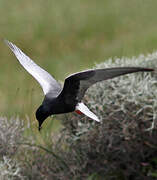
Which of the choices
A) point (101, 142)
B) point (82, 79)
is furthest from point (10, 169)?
point (82, 79)

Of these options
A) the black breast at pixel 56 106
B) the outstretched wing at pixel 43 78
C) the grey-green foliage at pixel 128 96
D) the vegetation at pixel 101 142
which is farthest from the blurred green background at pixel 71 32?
the black breast at pixel 56 106

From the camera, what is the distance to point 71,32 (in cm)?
891

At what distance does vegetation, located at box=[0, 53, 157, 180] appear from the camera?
13.1 feet

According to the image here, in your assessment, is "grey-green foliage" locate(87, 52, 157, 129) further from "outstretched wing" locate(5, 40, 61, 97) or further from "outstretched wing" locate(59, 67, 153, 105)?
"outstretched wing" locate(59, 67, 153, 105)

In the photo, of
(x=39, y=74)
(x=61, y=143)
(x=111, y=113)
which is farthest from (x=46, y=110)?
(x=61, y=143)

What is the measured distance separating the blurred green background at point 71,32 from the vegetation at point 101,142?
9.63ft

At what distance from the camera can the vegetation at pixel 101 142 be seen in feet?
13.1

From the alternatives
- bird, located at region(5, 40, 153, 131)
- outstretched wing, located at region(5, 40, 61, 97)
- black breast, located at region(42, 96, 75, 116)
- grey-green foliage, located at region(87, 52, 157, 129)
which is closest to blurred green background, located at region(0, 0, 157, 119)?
grey-green foliage, located at region(87, 52, 157, 129)

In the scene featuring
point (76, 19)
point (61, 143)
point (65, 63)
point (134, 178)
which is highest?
point (76, 19)

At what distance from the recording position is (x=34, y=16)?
9438 millimetres

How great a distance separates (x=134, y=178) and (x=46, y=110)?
46.8 inches

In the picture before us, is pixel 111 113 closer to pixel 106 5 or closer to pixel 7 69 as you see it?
pixel 7 69

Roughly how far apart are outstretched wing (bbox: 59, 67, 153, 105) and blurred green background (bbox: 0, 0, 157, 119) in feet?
13.1

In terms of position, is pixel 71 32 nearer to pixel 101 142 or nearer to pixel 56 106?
pixel 101 142
